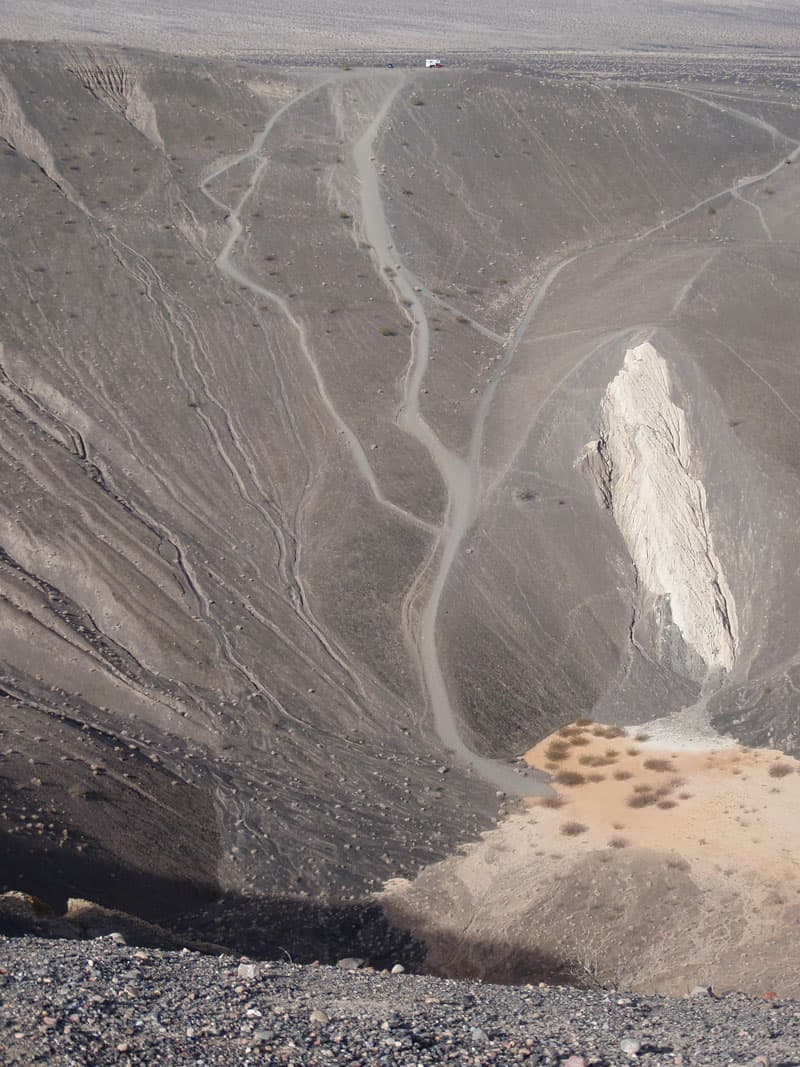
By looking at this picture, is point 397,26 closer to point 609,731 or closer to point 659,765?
point 609,731

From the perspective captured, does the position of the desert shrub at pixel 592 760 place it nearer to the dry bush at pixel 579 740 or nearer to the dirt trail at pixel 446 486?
the dry bush at pixel 579 740

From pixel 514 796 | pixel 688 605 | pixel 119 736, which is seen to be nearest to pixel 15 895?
pixel 119 736

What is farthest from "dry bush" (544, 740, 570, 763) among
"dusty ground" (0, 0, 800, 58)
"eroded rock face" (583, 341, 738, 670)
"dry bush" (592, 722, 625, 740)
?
"dusty ground" (0, 0, 800, 58)

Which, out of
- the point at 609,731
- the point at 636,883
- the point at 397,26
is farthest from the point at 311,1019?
the point at 397,26

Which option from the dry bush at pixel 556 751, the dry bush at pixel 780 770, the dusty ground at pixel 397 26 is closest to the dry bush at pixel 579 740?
the dry bush at pixel 556 751

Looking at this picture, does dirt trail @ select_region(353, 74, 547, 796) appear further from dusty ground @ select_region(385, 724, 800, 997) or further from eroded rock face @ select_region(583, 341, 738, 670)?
eroded rock face @ select_region(583, 341, 738, 670)

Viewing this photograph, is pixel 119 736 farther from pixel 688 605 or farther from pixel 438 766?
pixel 688 605

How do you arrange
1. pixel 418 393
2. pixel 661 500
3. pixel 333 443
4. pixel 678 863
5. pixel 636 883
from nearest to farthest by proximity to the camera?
pixel 636 883 < pixel 678 863 < pixel 661 500 < pixel 333 443 < pixel 418 393
